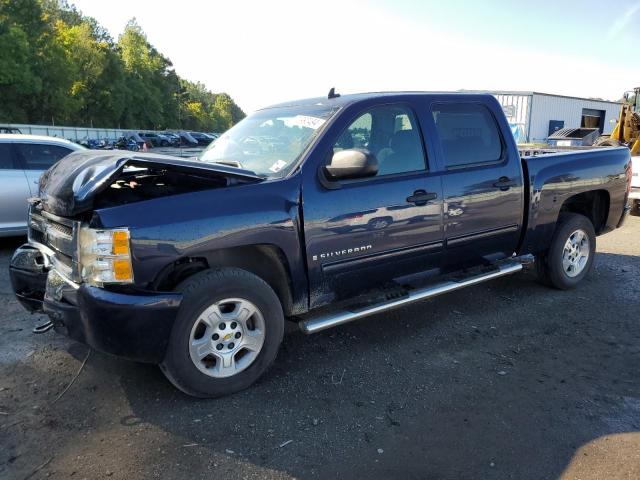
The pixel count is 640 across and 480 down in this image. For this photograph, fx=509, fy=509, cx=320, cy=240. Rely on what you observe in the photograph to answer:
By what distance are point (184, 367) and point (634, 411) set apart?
2.85 meters

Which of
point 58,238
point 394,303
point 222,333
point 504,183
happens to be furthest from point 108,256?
point 504,183

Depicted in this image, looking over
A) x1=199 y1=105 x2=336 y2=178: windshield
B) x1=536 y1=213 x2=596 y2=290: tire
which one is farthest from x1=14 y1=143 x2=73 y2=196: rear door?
x1=536 y1=213 x2=596 y2=290: tire

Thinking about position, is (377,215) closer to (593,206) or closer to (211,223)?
(211,223)

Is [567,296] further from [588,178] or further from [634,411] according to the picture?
[634,411]

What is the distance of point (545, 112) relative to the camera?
33031 millimetres

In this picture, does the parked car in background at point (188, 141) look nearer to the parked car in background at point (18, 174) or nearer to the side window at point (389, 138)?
the parked car in background at point (18, 174)

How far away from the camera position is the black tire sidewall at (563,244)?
17.4 feet

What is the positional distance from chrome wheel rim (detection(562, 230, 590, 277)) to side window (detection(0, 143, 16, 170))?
7.23 m

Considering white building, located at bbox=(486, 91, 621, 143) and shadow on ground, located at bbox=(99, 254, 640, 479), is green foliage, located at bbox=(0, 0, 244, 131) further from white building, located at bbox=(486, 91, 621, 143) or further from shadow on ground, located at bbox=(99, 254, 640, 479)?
shadow on ground, located at bbox=(99, 254, 640, 479)

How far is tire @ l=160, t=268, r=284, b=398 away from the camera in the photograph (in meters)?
3.10

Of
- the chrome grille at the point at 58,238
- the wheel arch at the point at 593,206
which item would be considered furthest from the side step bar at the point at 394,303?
the chrome grille at the point at 58,238

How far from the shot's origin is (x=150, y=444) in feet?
9.42

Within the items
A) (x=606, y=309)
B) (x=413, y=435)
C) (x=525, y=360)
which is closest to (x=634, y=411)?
(x=525, y=360)

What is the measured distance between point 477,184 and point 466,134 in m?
0.49
